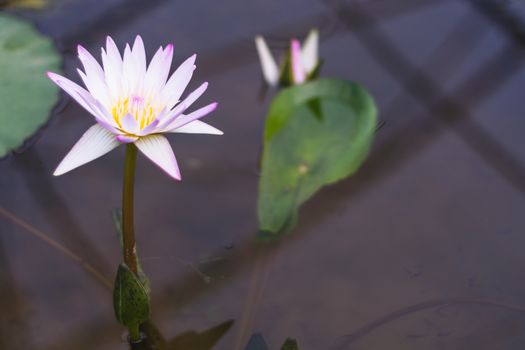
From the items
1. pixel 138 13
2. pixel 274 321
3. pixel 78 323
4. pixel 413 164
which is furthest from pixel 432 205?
pixel 138 13

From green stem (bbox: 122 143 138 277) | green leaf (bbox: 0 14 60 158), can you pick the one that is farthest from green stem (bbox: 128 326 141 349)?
green leaf (bbox: 0 14 60 158)

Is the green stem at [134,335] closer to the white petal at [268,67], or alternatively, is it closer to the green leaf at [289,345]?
the green leaf at [289,345]

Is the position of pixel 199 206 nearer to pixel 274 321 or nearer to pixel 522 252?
pixel 274 321

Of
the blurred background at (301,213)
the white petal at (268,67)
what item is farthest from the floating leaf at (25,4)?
the white petal at (268,67)

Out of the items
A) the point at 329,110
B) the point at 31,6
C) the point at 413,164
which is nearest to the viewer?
the point at 329,110

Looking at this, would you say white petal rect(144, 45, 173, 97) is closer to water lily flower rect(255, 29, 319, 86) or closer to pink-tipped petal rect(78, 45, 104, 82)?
pink-tipped petal rect(78, 45, 104, 82)

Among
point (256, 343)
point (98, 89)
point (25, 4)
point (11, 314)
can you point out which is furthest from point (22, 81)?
point (256, 343)

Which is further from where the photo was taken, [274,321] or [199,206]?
[199,206]
